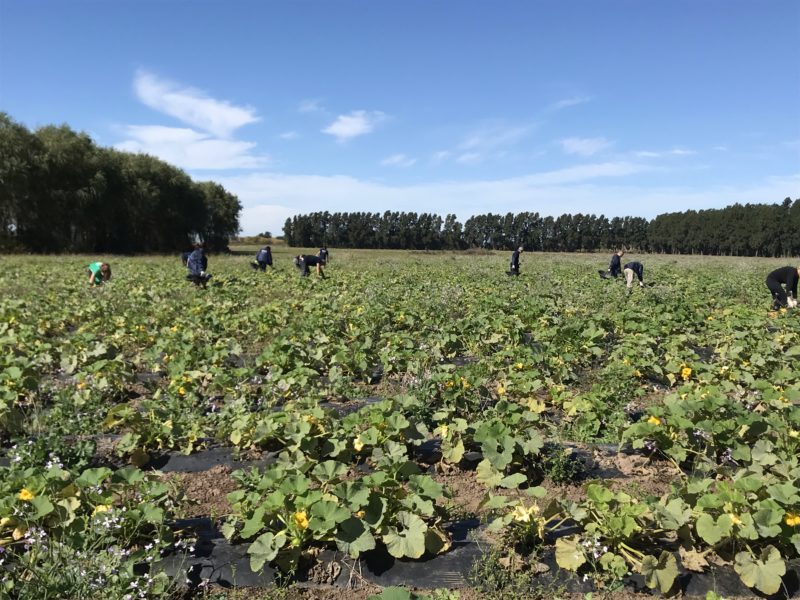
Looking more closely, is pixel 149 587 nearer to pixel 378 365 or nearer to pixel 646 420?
pixel 646 420

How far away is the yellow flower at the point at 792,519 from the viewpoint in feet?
10.2

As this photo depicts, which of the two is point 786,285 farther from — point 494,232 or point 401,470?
point 494,232

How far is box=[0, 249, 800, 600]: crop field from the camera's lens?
3.12 metres

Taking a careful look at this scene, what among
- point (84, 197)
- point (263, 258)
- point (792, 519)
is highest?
point (84, 197)

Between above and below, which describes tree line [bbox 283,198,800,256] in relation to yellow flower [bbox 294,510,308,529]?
Result: above

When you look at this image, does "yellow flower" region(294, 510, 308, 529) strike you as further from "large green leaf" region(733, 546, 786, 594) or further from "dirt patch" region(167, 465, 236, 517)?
"large green leaf" region(733, 546, 786, 594)

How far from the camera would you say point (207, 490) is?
429 centimetres

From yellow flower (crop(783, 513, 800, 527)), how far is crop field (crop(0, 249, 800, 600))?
0.03 meters

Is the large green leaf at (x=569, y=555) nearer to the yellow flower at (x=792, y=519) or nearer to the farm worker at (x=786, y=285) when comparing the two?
the yellow flower at (x=792, y=519)

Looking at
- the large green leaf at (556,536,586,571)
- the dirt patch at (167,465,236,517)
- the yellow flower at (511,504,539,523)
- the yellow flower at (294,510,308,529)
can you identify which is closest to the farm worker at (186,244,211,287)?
the dirt patch at (167,465,236,517)

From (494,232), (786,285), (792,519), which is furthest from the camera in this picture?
(494,232)

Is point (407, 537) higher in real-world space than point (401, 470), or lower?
lower

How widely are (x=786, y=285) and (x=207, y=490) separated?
44.9 ft

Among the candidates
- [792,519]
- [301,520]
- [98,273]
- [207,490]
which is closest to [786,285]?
[792,519]
